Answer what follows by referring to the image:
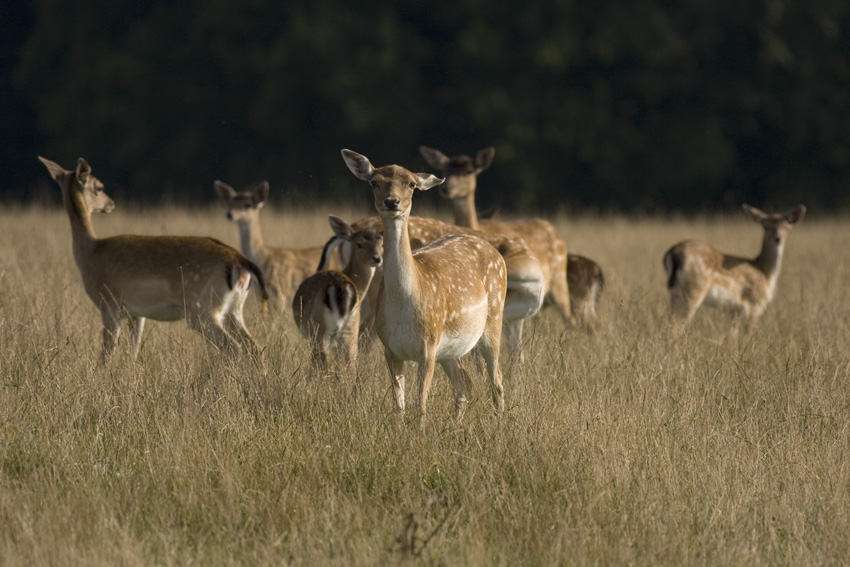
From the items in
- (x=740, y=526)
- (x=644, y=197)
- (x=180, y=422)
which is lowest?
(x=740, y=526)

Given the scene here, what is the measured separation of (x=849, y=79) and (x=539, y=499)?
1917 cm

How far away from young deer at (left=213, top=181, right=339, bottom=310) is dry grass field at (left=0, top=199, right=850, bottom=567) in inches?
96.5

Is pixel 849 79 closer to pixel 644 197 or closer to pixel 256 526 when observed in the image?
pixel 644 197

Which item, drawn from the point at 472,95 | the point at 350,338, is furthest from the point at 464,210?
the point at 472,95

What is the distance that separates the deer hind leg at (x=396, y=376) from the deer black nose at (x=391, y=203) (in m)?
0.68

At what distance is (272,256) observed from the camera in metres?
9.34

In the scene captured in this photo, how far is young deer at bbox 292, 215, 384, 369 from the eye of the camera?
6.18 m

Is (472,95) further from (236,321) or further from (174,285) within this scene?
(174,285)

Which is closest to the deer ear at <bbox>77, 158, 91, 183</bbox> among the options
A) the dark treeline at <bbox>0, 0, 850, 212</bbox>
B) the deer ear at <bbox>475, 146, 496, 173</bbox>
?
the deer ear at <bbox>475, 146, 496, 173</bbox>

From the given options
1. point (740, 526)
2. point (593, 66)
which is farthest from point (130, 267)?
point (593, 66)

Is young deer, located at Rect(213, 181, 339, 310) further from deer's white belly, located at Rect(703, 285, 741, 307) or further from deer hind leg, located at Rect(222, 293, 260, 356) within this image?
deer's white belly, located at Rect(703, 285, 741, 307)

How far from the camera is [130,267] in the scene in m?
6.64

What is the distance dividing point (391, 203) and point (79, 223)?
3.30m

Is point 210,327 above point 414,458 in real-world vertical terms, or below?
above
